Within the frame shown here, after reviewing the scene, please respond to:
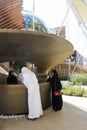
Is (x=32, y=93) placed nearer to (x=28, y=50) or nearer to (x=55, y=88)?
(x=55, y=88)

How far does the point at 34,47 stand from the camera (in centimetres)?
997

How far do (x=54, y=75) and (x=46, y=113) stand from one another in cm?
137

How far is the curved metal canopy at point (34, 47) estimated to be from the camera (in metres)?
8.88

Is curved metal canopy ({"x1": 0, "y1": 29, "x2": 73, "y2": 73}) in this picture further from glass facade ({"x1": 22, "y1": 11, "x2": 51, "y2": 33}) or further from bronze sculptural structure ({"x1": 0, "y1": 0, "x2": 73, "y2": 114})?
glass facade ({"x1": 22, "y1": 11, "x2": 51, "y2": 33})

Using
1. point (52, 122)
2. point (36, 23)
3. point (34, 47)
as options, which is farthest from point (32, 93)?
point (36, 23)

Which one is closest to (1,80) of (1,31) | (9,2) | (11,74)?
(11,74)

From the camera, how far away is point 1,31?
27.4ft

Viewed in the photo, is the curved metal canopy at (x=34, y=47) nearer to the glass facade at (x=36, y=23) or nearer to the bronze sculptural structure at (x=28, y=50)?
the bronze sculptural structure at (x=28, y=50)

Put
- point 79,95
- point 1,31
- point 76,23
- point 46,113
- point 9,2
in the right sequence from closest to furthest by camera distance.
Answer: point 1,31
point 46,113
point 79,95
point 9,2
point 76,23

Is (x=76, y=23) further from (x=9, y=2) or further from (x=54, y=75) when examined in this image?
(x=54, y=75)

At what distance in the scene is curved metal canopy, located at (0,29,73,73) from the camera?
29.1 feet

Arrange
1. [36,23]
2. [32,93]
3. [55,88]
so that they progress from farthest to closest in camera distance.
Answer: [36,23] → [55,88] → [32,93]

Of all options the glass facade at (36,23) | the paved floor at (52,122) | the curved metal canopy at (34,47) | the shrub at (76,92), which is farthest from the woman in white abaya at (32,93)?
the glass facade at (36,23)

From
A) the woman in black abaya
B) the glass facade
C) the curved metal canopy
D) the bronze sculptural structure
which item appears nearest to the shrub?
the bronze sculptural structure
